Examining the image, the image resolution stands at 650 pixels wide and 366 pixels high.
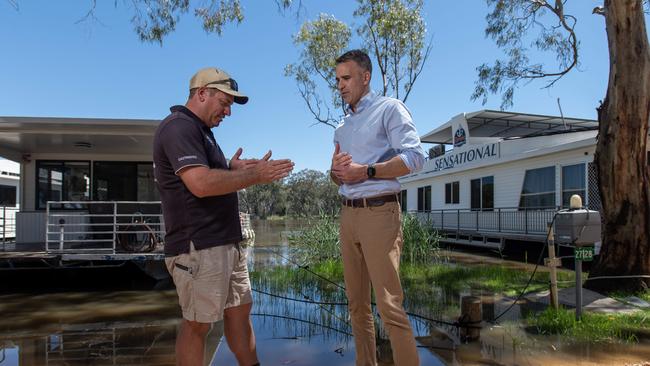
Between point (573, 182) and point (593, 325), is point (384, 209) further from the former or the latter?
point (573, 182)

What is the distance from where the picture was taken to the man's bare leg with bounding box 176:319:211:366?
2.26 m

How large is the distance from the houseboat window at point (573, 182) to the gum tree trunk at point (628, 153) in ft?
17.1

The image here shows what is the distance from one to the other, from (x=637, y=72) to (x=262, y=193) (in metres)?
63.1

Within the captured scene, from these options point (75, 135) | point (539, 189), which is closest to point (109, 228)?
point (75, 135)

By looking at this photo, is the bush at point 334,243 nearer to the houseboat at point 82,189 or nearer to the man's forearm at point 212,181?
the houseboat at point 82,189

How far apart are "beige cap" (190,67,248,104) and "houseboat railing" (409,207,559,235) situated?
8504mm

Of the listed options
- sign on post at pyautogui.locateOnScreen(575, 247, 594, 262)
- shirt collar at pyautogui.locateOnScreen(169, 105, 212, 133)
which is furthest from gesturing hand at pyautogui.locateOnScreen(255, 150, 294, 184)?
sign on post at pyautogui.locateOnScreen(575, 247, 594, 262)

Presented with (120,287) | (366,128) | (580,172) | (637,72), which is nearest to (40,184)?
(120,287)

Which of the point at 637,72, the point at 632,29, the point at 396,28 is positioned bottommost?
the point at 637,72

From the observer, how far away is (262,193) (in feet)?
221

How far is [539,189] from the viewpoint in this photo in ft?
40.1

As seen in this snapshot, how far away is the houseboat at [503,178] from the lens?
11117 millimetres

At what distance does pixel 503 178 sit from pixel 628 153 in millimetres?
7905

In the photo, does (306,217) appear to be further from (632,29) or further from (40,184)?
(632,29)
